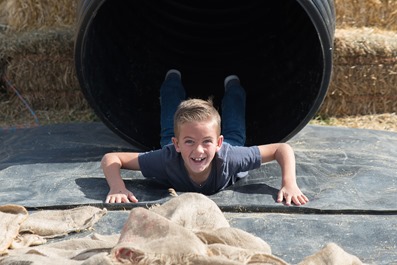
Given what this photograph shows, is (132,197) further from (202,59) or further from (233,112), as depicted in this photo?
(202,59)

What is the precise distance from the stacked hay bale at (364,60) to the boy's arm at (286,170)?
6.71ft

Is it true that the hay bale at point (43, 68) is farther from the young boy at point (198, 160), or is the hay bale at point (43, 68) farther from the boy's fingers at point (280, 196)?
the boy's fingers at point (280, 196)

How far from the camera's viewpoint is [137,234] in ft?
9.98

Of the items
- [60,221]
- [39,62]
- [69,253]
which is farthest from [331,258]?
[39,62]

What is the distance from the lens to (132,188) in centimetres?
426

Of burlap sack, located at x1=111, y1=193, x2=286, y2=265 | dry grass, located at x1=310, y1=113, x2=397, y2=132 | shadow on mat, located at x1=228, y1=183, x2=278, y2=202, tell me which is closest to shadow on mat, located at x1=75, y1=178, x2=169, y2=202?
shadow on mat, located at x1=228, y1=183, x2=278, y2=202

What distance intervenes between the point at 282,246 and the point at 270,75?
211 cm

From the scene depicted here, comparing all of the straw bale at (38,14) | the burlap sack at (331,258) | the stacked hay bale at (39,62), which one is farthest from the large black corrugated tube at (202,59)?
the burlap sack at (331,258)

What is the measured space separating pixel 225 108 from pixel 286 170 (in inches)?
35.7

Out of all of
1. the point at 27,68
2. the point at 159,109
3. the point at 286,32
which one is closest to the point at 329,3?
the point at 286,32

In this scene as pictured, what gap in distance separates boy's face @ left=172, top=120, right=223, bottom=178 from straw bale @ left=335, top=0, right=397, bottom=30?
2558 mm

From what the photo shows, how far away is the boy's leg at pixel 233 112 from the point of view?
4.71m

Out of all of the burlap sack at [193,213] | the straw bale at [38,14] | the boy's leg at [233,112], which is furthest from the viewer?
the straw bale at [38,14]

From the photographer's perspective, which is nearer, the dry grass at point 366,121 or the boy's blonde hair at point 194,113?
the boy's blonde hair at point 194,113
